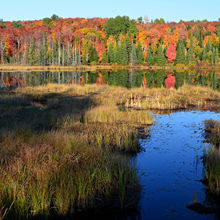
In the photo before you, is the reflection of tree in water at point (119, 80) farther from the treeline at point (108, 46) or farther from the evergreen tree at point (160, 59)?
the evergreen tree at point (160, 59)

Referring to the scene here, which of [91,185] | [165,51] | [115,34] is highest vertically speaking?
[115,34]

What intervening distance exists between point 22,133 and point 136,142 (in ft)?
12.9

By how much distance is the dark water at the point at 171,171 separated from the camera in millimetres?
5781

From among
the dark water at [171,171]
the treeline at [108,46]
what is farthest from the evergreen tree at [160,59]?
the dark water at [171,171]

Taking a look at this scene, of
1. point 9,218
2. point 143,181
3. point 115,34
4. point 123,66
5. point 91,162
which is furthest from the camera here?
point 115,34

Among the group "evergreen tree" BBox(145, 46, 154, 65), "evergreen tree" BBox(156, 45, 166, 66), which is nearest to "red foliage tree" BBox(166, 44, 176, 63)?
"evergreen tree" BBox(156, 45, 166, 66)

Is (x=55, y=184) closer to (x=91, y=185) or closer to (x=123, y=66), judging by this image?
(x=91, y=185)

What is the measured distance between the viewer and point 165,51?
86562mm

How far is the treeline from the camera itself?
80.2m

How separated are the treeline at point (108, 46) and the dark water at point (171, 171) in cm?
6623

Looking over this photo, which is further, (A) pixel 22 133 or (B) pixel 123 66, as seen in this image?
(B) pixel 123 66

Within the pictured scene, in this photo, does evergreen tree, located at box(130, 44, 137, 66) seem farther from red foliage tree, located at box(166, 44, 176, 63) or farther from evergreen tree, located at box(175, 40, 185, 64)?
evergreen tree, located at box(175, 40, 185, 64)

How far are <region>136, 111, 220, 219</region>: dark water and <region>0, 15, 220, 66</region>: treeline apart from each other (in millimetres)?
66234

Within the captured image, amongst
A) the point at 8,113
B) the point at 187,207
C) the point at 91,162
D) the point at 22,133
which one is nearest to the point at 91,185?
the point at 91,162
